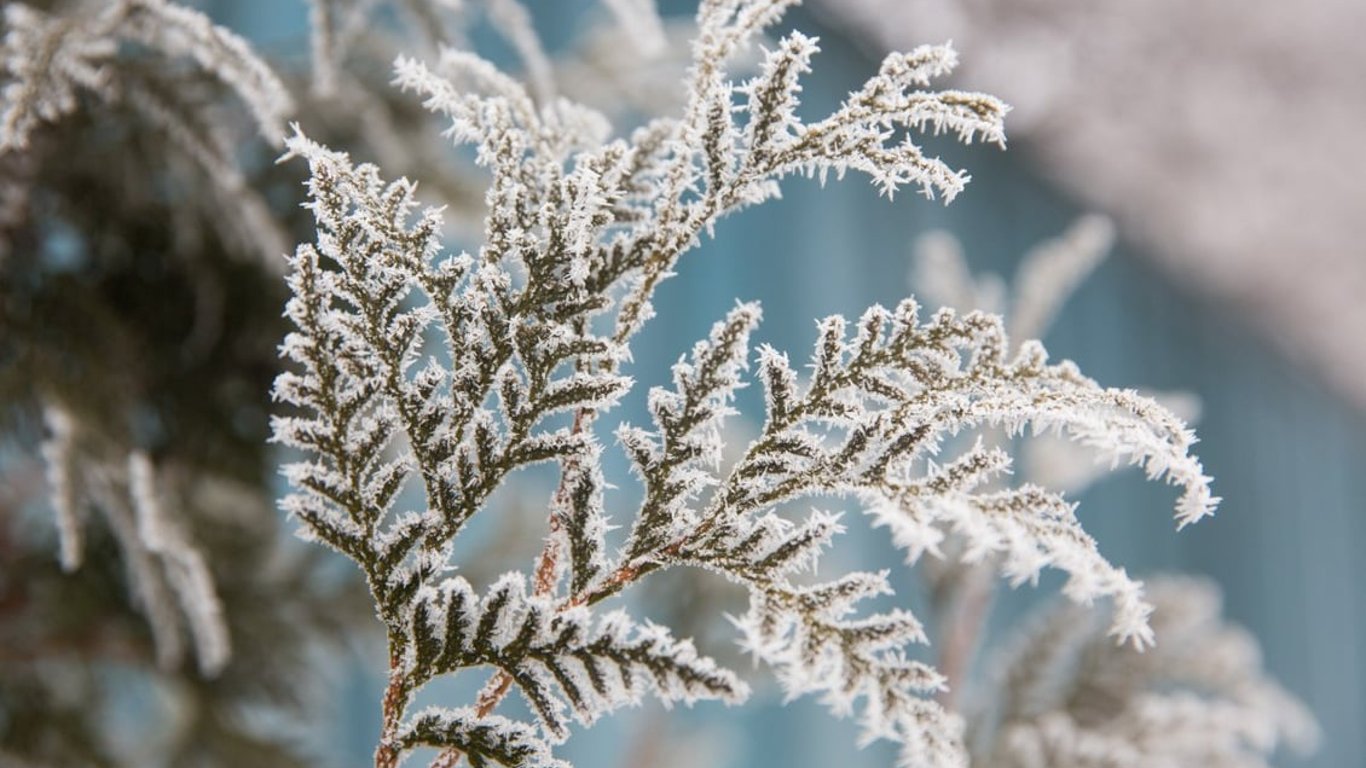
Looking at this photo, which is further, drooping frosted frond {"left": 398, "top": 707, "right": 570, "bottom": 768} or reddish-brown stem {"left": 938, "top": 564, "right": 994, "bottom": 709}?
reddish-brown stem {"left": 938, "top": 564, "right": 994, "bottom": 709}

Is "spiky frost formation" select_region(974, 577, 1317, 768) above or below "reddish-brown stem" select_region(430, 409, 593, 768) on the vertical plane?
above

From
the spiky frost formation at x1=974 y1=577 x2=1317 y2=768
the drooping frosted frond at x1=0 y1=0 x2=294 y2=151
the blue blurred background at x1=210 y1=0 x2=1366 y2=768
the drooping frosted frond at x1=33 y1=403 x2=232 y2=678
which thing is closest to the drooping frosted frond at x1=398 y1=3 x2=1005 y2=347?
the drooping frosted frond at x1=0 y1=0 x2=294 y2=151

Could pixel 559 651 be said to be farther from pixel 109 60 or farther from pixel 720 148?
pixel 109 60

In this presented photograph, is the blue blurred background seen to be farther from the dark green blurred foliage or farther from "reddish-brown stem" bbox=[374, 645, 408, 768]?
"reddish-brown stem" bbox=[374, 645, 408, 768]

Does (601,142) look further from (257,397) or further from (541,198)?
(257,397)

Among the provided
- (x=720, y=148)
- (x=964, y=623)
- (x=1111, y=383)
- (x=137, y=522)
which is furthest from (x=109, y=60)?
(x=1111, y=383)

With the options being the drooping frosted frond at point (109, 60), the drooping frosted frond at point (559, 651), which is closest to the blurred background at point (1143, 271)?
the drooping frosted frond at point (109, 60)

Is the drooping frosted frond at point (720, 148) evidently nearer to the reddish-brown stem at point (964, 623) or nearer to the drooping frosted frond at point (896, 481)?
the drooping frosted frond at point (896, 481)

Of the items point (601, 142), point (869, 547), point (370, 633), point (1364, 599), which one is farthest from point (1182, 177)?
point (1364, 599)
